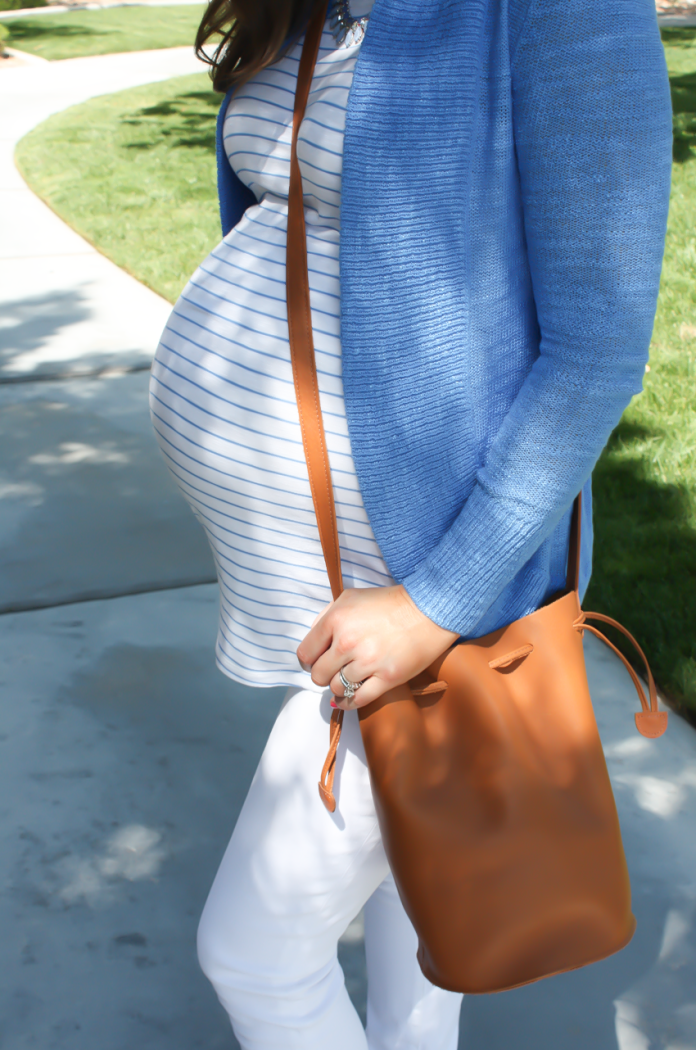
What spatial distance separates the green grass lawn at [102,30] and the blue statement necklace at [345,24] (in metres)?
16.9

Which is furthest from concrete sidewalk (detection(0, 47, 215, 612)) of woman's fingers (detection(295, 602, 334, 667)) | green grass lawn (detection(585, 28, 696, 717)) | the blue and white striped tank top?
woman's fingers (detection(295, 602, 334, 667))

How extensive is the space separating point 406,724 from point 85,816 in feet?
5.38

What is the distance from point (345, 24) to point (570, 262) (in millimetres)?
448

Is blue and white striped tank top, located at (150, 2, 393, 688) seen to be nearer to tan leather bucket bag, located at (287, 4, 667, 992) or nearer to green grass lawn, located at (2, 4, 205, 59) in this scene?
tan leather bucket bag, located at (287, 4, 667, 992)

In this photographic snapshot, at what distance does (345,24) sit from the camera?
3.98ft

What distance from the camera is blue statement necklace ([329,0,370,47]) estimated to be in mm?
1208

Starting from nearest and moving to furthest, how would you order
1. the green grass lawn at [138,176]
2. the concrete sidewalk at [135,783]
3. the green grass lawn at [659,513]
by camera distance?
1. the concrete sidewalk at [135,783]
2. the green grass lawn at [659,513]
3. the green grass lawn at [138,176]

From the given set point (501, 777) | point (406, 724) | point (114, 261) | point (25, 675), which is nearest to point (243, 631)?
point (406, 724)

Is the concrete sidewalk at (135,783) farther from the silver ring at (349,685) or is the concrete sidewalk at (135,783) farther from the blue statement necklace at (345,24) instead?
the blue statement necklace at (345,24)

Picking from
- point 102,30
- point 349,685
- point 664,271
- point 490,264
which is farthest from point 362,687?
point 102,30

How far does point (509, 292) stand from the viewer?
3.80ft

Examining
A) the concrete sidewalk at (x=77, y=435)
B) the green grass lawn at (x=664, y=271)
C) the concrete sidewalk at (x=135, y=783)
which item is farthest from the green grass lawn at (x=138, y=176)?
the concrete sidewalk at (x=135, y=783)

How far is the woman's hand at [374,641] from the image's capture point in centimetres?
113

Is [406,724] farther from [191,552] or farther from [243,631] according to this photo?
[191,552]
